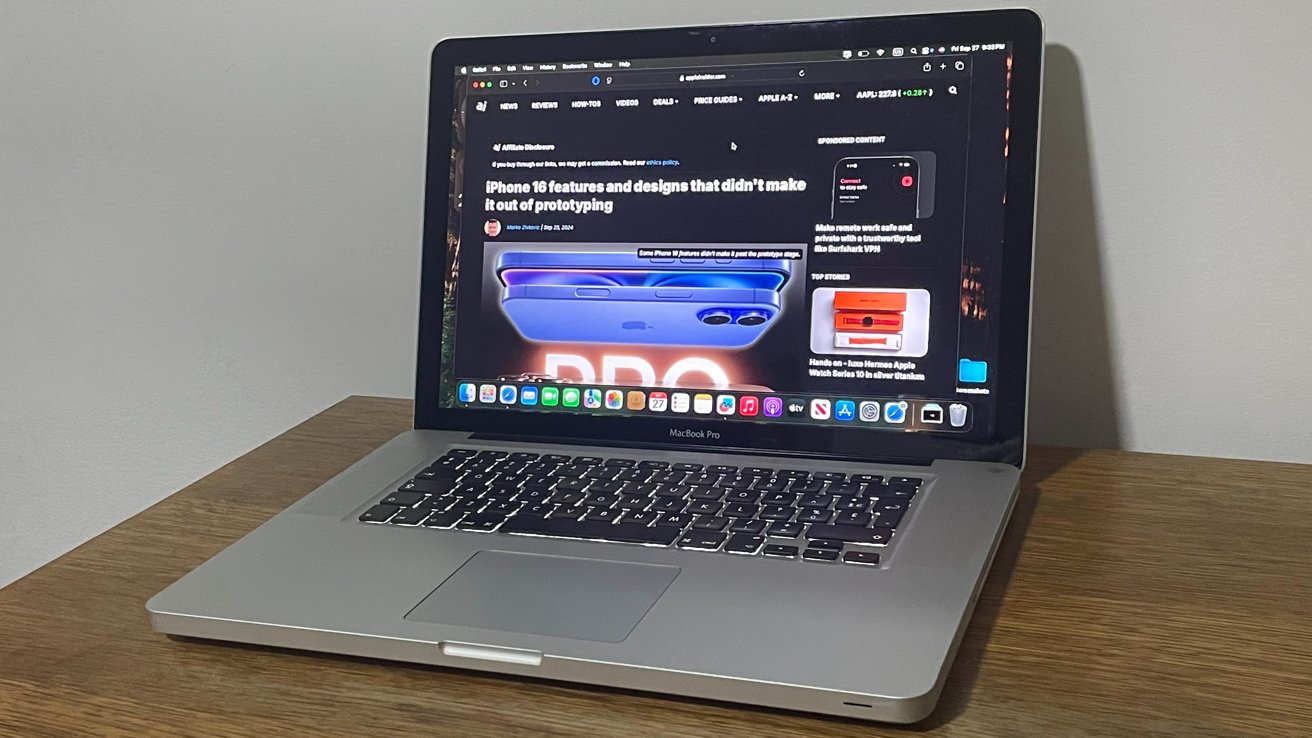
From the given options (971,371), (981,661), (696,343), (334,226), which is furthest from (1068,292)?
(334,226)

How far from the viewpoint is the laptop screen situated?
786 millimetres

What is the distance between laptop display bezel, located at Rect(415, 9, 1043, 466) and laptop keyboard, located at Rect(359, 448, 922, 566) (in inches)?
1.7

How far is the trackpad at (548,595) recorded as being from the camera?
552mm

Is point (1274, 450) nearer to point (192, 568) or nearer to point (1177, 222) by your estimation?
point (1177, 222)

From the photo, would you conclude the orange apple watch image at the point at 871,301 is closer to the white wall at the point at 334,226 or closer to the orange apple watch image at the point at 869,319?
the orange apple watch image at the point at 869,319

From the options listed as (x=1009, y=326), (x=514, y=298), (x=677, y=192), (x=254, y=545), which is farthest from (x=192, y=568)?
(x=1009, y=326)

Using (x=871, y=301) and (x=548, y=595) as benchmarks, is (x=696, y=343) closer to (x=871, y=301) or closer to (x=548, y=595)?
(x=871, y=301)

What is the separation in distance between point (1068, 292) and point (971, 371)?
0.17 metres

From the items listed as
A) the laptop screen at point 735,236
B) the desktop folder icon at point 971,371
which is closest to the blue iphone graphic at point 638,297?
the laptop screen at point 735,236

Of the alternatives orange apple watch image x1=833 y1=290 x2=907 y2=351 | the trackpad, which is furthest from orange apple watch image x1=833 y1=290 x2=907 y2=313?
the trackpad

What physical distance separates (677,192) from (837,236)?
12 centimetres

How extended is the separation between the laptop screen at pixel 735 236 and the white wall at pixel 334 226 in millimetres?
131

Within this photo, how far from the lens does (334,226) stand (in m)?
1.08

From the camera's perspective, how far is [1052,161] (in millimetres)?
882
